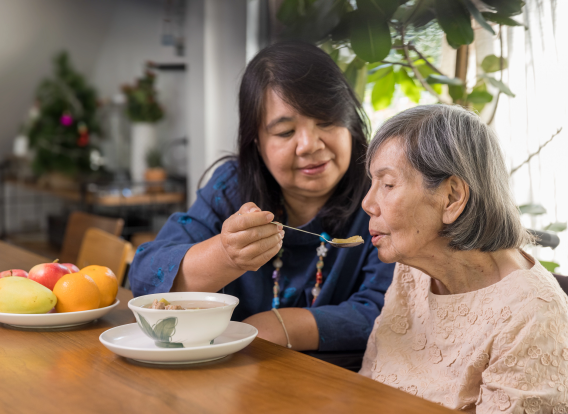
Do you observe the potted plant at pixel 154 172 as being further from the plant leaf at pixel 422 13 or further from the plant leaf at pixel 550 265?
the plant leaf at pixel 550 265

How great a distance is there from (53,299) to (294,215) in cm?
70

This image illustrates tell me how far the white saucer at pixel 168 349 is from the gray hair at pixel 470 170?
1.34 ft

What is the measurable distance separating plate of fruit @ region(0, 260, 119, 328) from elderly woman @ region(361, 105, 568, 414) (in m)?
0.55

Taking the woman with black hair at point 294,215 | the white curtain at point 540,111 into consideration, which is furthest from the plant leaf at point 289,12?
the white curtain at point 540,111

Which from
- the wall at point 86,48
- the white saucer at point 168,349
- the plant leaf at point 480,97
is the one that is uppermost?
the wall at point 86,48

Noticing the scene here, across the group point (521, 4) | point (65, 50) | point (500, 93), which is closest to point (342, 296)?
point (500, 93)

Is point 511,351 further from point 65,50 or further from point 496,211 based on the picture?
point 65,50

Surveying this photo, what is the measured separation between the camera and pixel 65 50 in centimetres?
518

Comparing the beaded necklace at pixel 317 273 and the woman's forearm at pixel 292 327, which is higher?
the beaded necklace at pixel 317 273

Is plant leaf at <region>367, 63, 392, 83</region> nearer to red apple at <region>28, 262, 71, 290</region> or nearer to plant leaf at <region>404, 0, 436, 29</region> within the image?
plant leaf at <region>404, 0, 436, 29</region>

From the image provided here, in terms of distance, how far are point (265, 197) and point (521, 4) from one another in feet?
2.84

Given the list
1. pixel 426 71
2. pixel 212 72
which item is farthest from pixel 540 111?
pixel 212 72

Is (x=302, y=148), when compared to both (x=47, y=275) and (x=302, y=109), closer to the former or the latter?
(x=302, y=109)

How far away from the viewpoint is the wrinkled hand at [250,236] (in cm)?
107
